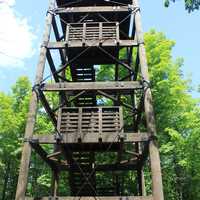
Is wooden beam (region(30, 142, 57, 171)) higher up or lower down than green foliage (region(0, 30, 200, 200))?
lower down

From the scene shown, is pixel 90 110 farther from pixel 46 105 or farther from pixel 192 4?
pixel 192 4

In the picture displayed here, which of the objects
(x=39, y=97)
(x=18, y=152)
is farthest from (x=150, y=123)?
(x=18, y=152)

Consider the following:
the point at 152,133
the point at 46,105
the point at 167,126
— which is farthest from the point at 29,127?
the point at 167,126

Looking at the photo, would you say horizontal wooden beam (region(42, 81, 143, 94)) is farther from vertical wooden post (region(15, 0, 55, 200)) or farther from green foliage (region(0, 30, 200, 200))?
green foliage (region(0, 30, 200, 200))

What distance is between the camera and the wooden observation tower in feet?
27.8

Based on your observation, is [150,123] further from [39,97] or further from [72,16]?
[72,16]

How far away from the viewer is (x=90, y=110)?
10.2m

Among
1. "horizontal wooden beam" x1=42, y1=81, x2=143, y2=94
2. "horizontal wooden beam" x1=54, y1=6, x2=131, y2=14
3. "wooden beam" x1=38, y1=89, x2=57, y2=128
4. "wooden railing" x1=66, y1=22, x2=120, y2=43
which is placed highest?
"horizontal wooden beam" x1=54, y1=6, x2=131, y2=14

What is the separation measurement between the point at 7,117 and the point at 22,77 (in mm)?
3110

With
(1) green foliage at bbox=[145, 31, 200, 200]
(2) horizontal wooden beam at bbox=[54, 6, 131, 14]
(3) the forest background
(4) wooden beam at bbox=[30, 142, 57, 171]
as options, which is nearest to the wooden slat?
(4) wooden beam at bbox=[30, 142, 57, 171]

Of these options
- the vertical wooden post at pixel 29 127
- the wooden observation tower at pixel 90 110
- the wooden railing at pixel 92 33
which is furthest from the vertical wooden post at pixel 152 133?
the vertical wooden post at pixel 29 127

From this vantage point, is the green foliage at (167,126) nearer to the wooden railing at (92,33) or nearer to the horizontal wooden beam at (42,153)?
the wooden railing at (92,33)

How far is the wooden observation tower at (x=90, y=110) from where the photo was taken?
27.8 feet

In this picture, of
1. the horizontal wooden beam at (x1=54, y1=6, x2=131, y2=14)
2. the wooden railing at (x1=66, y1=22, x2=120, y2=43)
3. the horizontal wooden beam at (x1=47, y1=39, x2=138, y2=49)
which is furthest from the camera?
the horizontal wooden beam at (x1=54, y1=6, x2=131, y2=14)
